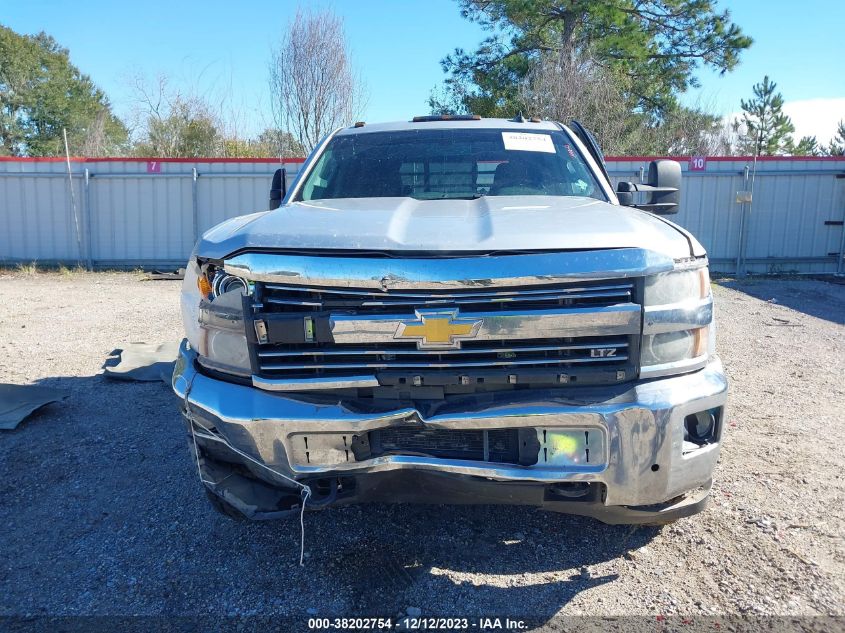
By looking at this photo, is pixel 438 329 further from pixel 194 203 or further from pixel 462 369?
pixel 194 203

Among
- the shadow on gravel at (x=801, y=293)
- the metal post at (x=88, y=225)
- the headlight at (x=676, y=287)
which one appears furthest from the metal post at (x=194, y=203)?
the headlight at (x=676, y=287)

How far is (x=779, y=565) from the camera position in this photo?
2.91m

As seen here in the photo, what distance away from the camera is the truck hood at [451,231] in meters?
2.44

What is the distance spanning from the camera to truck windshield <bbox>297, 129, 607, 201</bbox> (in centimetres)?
376

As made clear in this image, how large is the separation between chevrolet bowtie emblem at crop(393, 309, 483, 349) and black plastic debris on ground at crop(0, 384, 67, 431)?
3.54 m

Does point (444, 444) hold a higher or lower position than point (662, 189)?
lower

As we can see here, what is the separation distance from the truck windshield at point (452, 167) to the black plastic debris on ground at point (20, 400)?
8.63 feet

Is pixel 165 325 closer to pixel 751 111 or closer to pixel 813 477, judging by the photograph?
pixel 813 477

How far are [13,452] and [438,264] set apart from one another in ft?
11.1

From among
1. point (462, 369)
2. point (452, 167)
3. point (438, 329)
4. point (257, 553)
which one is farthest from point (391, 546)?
point (452, 167)

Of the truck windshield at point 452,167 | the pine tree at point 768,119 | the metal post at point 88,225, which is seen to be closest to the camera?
the truck windshield at point 452,167

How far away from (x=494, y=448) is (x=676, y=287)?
2.95 ft

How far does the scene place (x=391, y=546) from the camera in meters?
3.12

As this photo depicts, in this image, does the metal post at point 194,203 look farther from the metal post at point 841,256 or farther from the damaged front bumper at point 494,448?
the metal post at point 841,256
